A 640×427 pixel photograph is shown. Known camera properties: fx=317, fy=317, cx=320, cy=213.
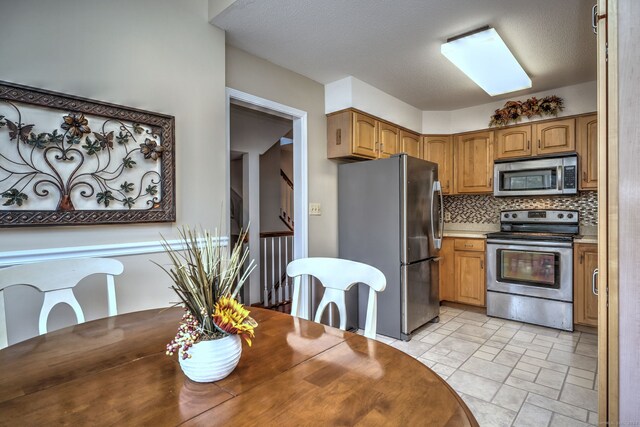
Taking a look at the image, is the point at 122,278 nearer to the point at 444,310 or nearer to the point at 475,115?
the point at 444,310

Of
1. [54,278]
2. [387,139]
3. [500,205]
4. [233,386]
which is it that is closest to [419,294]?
[387,139]

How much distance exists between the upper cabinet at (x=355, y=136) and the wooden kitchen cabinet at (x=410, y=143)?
42 cm

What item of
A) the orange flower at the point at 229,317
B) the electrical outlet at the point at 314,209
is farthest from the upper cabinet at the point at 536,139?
the orange flower at the point at 229,317

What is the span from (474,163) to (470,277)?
1442 mm

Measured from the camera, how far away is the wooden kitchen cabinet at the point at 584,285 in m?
3.08

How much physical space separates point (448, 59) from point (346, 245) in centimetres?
198

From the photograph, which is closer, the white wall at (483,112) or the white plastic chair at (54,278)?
the white plastic chair at (54,278)

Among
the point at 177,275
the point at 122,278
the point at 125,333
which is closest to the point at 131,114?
the point at 122,278

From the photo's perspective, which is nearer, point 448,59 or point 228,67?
point 228,67

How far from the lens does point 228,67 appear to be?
2.53m

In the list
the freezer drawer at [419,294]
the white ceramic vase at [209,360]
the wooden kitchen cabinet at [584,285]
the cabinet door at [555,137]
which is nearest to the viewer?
the white ceramic vase at [209,360]

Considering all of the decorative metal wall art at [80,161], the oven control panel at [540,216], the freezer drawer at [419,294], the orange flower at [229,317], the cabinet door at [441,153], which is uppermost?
the cabinet door at [441,153]

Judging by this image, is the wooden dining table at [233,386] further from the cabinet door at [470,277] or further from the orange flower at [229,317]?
the cabinet door at [470,277]

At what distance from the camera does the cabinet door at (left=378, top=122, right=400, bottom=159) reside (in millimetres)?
3505
